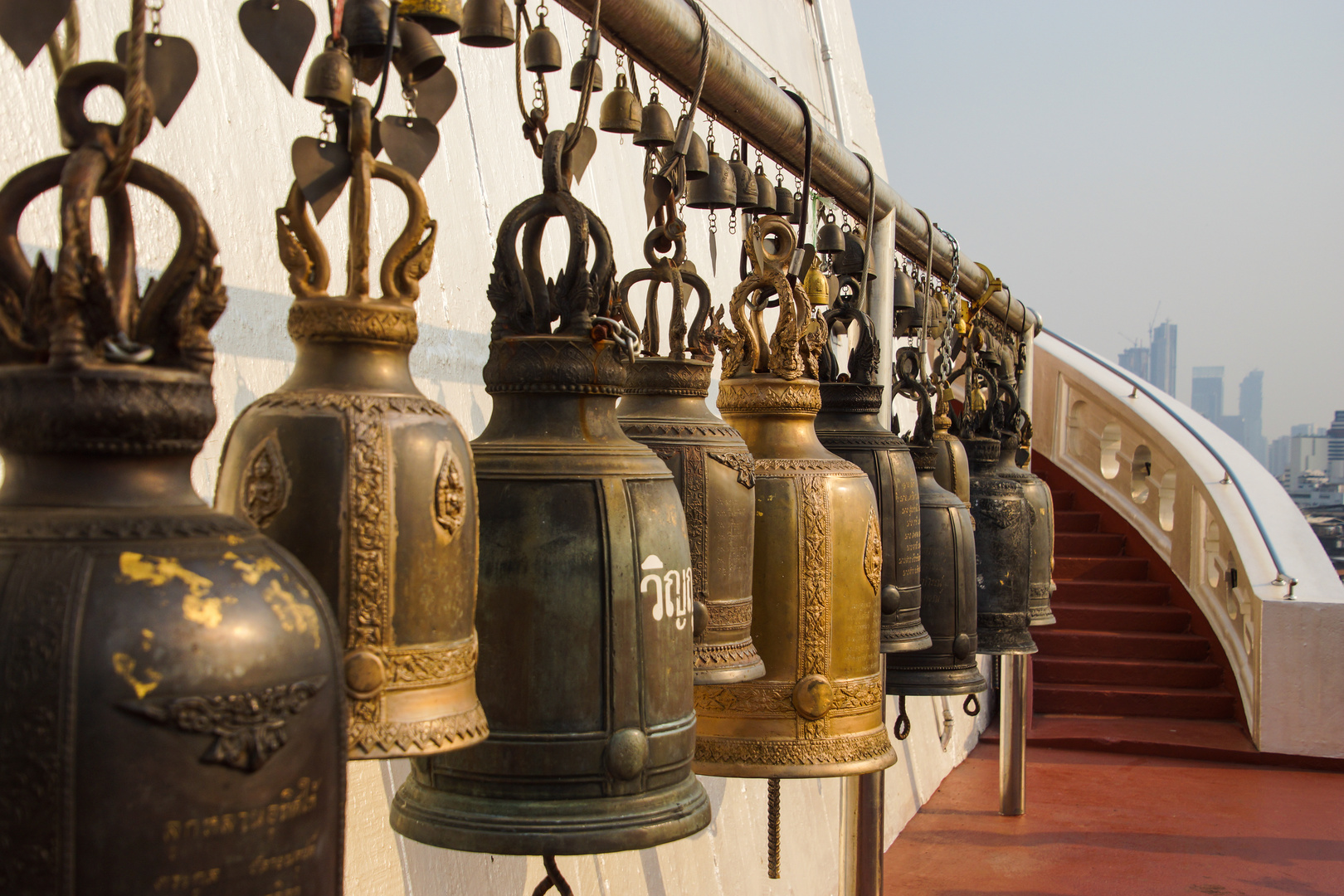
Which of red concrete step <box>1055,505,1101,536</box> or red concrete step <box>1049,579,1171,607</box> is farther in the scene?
red concrete step <box>1055,505,1101,536</box>

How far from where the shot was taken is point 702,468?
6.48ft

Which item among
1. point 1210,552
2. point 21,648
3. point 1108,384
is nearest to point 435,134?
point 21,648

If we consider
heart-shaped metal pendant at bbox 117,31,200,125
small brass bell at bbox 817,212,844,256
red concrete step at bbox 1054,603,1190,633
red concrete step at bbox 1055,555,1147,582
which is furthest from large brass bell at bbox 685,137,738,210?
red concrete step at bbox 1055,555,1147,582

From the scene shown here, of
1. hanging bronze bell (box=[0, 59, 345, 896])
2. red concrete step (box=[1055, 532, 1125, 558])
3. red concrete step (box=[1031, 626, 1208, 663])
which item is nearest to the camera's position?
hanging bronze bell (box=[0, 59, 345, 896])

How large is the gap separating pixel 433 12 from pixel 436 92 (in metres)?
0.10

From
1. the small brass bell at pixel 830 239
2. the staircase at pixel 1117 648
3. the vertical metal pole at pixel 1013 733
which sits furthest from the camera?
the staircase at pixel 1117 648

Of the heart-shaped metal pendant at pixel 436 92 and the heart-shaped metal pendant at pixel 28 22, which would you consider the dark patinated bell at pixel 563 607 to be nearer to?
the heart-shaped metal pendant at pixel 436 92

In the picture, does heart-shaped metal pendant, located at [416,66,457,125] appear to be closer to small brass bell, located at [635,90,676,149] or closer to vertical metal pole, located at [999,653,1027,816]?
small brass bell, located at [635,90,676,149]

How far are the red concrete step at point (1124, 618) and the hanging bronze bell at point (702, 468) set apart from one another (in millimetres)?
8068

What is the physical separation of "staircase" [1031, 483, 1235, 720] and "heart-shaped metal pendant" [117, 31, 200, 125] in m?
8.61

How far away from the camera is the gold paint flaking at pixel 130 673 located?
0.90 meters

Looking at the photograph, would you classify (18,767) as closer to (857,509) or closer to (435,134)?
(435,134)

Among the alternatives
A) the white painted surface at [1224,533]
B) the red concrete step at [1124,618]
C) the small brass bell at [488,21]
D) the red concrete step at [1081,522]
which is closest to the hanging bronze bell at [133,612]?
the small brass bell at [488,21]

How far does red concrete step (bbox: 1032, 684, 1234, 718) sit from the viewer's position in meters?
8.67
